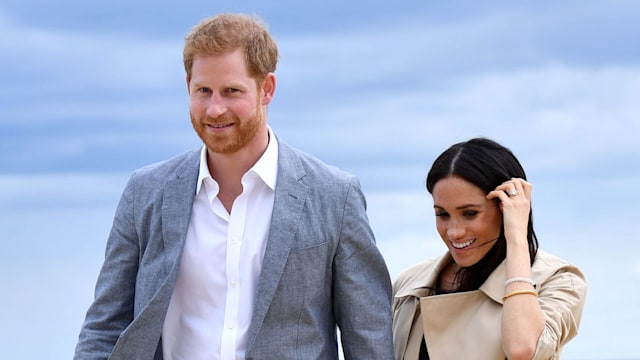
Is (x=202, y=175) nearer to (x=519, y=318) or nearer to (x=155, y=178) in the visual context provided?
(x=155, y=178)

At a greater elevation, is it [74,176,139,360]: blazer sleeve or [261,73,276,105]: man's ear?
[261,73,276,105]: man's ear

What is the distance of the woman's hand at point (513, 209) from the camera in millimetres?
4574

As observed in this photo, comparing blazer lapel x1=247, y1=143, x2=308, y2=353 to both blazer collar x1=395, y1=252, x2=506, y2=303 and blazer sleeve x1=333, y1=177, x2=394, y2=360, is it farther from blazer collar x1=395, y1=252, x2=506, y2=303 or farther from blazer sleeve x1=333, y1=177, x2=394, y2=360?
blazer collar x1=395, y1=252, x2=506, y2=303

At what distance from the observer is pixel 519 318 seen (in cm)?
442

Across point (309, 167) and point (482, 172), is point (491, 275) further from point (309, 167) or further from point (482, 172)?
point (309, 167)

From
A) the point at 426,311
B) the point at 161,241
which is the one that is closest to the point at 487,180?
the point at 426,311

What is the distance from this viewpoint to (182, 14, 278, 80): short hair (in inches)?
180

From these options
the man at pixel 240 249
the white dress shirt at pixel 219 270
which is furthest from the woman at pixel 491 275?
the white dress shirt at pixel 219 270

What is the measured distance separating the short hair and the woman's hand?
1.06m

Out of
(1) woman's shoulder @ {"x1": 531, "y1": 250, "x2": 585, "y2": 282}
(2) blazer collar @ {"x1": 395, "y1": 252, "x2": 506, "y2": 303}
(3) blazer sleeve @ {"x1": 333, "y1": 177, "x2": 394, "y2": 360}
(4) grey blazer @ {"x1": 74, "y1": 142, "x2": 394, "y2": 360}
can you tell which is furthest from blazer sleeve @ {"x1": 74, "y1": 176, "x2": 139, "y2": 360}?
(1) woman's shoulder @ {"x1": 531, "y1": 250, "x2": 585, "y2": 282}

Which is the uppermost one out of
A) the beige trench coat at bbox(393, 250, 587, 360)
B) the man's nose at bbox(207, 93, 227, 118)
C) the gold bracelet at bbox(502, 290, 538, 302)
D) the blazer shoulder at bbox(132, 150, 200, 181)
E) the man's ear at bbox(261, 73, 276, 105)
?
the man's ear at bbox(261, 73, 276, 105)

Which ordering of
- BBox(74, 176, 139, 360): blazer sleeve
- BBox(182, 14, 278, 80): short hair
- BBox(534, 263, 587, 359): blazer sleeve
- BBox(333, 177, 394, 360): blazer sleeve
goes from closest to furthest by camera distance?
BBox(534, 263, 587, 359): blazer sleeve, BBox(182, 14, 278, 80): short hair, BBox(333, 177, 394, 360): blazer sleeve, BBox(74, 176, 139, 360): blazer sleeve

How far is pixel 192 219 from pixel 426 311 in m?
1.04

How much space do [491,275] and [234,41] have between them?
1409 millimetres
